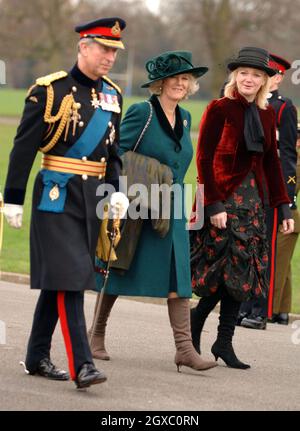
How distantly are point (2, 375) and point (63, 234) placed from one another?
884 mm

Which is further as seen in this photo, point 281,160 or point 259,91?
point 281,160

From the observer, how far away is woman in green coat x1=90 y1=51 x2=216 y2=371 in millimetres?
7711

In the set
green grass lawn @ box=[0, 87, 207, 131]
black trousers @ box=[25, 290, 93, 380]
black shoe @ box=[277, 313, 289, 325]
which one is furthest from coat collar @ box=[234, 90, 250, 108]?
green grass lawn @ box=[0, 87, 207, 131]

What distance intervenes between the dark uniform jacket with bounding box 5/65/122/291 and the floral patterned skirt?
3.93 feet

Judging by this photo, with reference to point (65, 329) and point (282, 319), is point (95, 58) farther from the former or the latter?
point (282, 319)

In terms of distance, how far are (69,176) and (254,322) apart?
12.9 ft

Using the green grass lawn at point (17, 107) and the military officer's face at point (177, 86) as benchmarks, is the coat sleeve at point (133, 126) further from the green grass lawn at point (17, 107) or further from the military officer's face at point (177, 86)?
the green grass lawn at point (17, 107)

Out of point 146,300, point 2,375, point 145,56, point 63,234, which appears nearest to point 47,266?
point 63,234

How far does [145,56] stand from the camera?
91.0 m

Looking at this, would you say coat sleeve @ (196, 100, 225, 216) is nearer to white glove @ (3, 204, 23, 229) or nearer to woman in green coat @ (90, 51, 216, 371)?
woman in green coat @ (90, 51, 216, 371)

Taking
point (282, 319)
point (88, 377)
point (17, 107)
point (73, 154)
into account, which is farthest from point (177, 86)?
point (17, 107)

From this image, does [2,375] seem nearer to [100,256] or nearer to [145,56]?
[100,256]

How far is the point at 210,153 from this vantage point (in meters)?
7.88

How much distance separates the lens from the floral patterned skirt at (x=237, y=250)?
7.93 m
